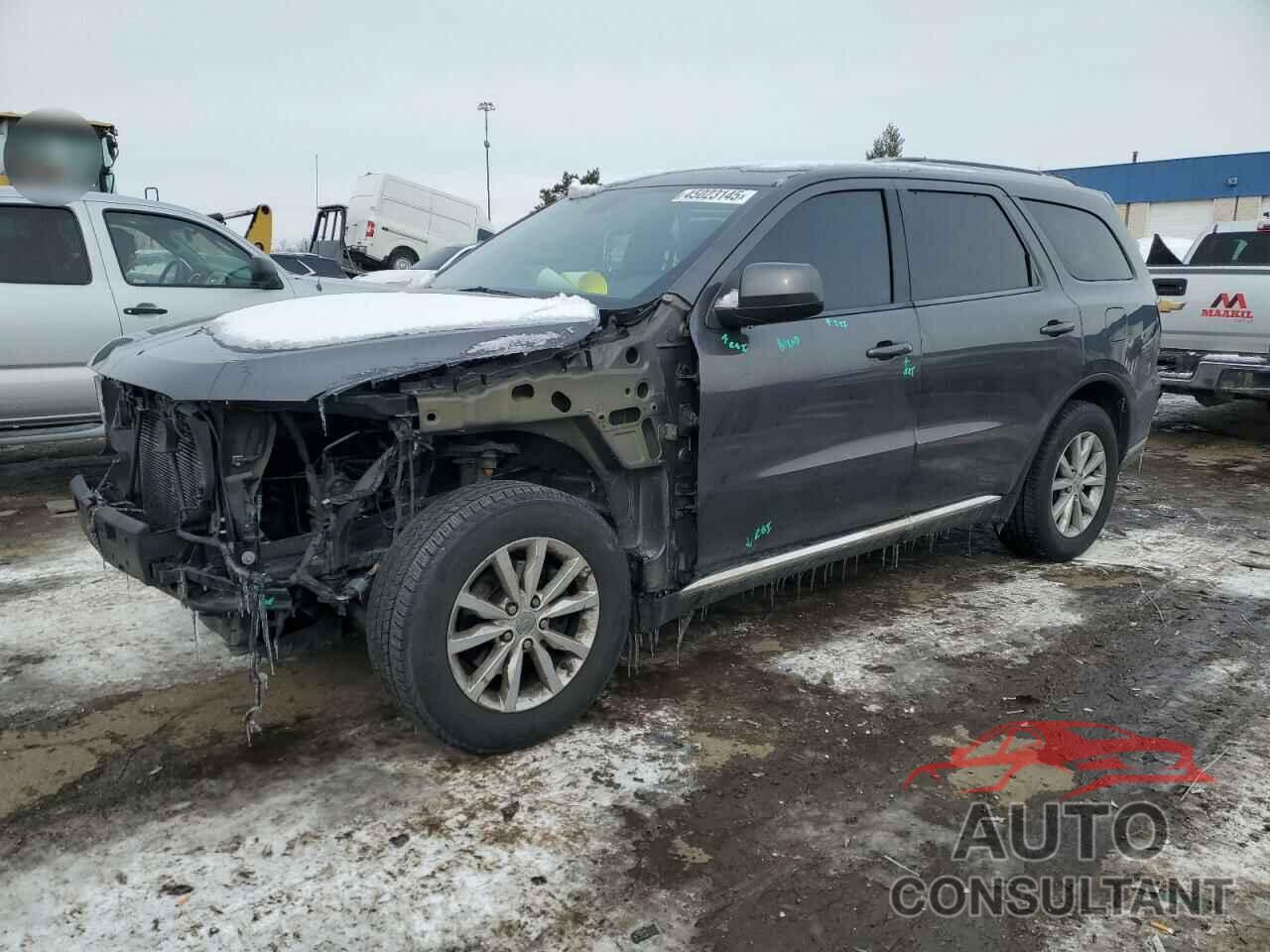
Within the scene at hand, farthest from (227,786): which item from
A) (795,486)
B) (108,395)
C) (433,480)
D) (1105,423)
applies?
(1105,423)

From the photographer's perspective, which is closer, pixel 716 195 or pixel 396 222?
pixel 716 195

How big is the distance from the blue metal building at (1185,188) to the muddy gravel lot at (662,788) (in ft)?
132

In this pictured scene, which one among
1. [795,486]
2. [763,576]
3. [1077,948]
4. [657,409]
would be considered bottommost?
[1077,948]

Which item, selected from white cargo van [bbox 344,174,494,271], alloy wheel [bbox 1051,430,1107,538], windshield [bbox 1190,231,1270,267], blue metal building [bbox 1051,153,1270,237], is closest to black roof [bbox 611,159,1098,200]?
alloy wheel [bbox 1051,430,1107,538]

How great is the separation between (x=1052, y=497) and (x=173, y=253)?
550 cm

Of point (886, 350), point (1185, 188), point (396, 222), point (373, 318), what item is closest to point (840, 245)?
point (886, 350)

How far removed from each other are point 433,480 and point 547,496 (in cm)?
43

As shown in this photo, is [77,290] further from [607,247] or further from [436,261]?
[607,247]

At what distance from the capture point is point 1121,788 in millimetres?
2904

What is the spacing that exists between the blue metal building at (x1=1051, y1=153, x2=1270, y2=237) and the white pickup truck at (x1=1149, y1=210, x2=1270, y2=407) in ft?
113

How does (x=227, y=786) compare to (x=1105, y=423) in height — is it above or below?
below

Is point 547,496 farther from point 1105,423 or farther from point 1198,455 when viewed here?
point 1198,455

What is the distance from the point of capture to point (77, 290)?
6121 mm

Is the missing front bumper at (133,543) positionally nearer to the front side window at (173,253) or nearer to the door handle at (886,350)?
the door handle at (886,350)
